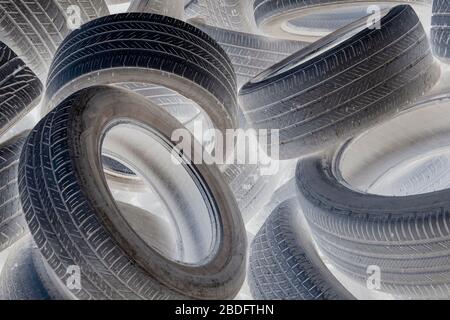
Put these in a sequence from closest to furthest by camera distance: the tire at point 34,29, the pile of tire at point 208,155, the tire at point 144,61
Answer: the pile of tire at point 208,155 → the tire at point 144,61 → the tire at point 34,29

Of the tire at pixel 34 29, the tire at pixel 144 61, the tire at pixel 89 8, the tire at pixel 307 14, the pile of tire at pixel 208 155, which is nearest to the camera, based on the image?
the pile of tire at pixel 208 155

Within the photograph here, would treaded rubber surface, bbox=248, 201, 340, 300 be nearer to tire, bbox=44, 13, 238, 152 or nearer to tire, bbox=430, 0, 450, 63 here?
tire, bbox=44, 13, 238, 152

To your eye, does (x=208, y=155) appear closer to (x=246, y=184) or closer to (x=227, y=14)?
(x=246, y=184)

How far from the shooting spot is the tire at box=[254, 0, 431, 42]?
11.9 ft

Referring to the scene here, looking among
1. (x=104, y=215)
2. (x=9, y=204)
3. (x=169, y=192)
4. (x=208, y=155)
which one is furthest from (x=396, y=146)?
(x=9, y=204)

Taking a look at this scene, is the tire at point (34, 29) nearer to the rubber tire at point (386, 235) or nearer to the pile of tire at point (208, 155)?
the pile of tire at point (208, 155)

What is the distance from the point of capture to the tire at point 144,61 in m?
2.90

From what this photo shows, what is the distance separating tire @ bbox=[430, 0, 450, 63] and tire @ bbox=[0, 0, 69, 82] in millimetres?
1916

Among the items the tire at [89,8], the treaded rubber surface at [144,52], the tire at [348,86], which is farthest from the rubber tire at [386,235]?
the tire at [89,8]

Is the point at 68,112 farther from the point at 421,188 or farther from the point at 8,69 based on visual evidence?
the point at 421,188

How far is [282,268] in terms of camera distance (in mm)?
2945

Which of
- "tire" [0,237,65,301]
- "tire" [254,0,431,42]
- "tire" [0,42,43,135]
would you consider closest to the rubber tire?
"tire" [254,0,431,42]

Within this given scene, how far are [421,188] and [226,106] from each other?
1744mm

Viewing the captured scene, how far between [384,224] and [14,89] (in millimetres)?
1773
